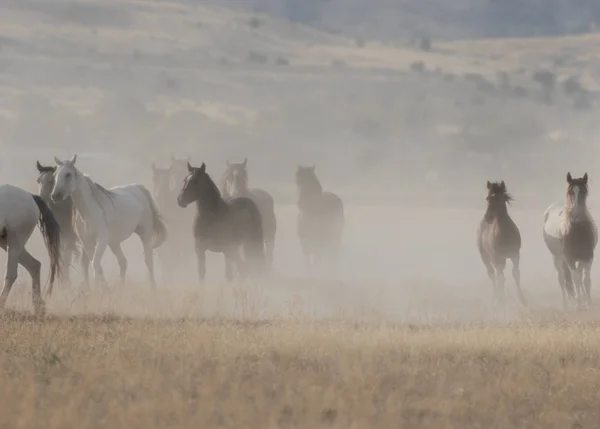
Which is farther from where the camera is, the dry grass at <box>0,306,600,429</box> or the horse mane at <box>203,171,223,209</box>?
the horse mane at <box>203,171,223,209</box>

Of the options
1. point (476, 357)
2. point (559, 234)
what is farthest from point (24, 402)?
point (559, 234)

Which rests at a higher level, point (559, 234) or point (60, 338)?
point (559, 234)

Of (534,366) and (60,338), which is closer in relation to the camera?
(534,366)

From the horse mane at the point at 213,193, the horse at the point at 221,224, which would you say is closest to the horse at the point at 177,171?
the horse at the point at 221,224

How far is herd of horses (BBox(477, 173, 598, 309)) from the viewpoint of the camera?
2306 centimetres

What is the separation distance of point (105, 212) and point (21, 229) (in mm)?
4357

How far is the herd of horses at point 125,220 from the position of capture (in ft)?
62.3

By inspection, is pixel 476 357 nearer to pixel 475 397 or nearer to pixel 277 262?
pixel 475 397

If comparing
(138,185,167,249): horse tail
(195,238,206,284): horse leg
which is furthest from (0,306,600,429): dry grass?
(138,185,167,249): horse tail

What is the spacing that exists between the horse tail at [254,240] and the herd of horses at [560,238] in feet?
16.4

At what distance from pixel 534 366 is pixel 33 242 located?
20672 mm

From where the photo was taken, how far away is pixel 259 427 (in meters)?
11.1

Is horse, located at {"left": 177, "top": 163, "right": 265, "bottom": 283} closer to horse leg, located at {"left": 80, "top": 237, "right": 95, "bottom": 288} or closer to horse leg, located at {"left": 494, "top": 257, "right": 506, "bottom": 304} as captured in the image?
horse leg, located at {"left": 80, "top": 237, "right": 95, "bottom": 288}

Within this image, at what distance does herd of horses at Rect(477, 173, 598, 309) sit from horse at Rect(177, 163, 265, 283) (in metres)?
5.14
